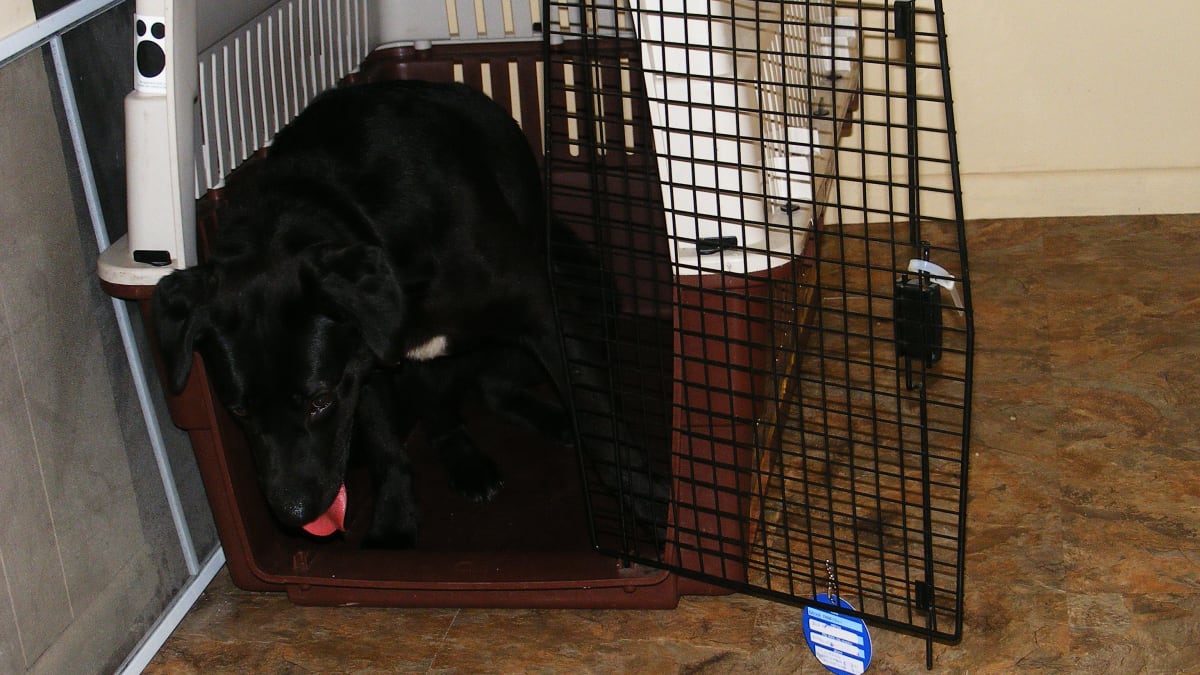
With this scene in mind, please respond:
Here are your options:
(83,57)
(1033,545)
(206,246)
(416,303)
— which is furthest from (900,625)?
(83,57)

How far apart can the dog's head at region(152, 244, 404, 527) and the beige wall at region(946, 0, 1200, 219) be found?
1601 mm

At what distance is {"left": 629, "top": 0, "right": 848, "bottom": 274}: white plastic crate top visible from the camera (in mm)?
1464

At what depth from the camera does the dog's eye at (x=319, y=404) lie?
1.64 metres

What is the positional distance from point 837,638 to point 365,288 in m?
0.77

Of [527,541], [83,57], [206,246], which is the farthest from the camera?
[527,541]

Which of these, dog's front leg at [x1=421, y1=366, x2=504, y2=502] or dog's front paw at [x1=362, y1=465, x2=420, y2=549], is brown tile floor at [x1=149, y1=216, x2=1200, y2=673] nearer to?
dog's front paw at [x1=362, y1=465, x2=420, y2=549]

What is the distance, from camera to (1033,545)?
1859 mm

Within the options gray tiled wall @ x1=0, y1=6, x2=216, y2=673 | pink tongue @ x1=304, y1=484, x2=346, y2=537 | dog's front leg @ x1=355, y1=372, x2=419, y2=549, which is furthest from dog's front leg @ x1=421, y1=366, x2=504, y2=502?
gray tiled wall @ x1=0, y1=6, x2=216, y2=673

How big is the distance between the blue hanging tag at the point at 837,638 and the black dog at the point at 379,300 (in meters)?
0.29

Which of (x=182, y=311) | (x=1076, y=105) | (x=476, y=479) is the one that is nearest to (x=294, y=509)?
(x=182, y=311)

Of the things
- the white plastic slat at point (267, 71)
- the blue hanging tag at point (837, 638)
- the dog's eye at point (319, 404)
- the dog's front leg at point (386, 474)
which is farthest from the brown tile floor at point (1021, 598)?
the white plastic slat at point (267, 71)

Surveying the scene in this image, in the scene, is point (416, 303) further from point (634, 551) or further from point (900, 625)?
point (900, 625)

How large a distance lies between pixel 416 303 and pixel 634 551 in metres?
0.48

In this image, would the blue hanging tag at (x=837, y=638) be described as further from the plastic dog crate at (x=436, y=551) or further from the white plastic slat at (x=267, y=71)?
the white plastic slat at (x=267, y=71)
